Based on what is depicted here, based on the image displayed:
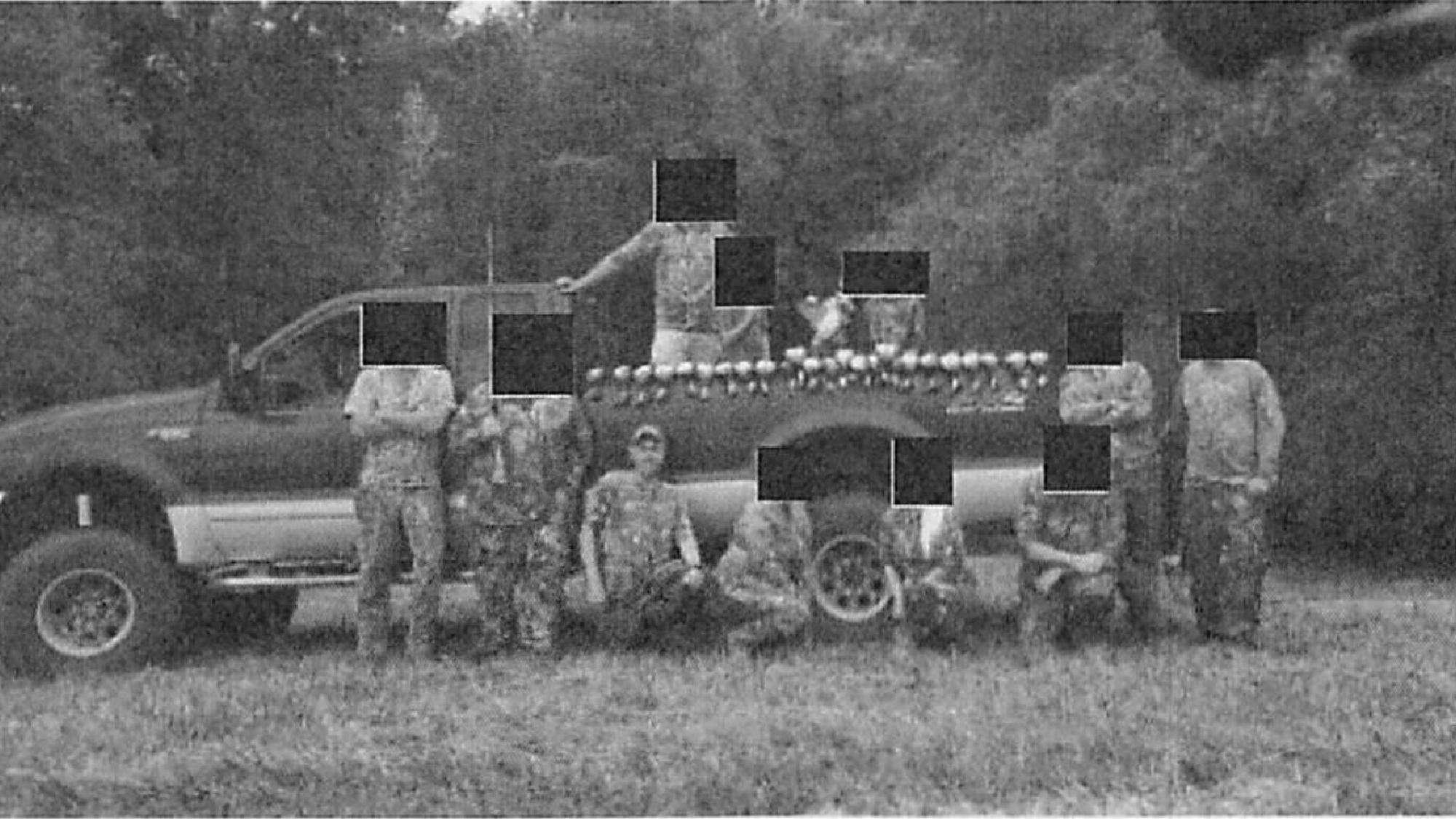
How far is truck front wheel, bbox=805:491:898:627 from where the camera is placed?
764cm

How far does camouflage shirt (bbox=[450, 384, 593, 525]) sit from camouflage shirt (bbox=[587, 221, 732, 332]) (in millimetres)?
570

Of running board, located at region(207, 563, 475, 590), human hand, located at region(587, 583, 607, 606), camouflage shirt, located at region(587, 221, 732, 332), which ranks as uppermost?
camouflage shirt, located at region(587, 221, 732, 332)

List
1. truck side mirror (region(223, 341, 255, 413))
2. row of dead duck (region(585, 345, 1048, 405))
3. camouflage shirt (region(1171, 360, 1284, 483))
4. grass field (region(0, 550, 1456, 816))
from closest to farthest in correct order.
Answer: grass field (region(0, 550, 1456, 816))
truck side mirror (region(223, 341, 255, 413))
row of dead duck (region(585, 345, 1048, 405))
camouflage shirt (region(1171, 360, 1284, 483))

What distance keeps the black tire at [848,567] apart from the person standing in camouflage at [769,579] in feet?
→ 0.20

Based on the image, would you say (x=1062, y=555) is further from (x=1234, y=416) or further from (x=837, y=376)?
(x=837, y=376)

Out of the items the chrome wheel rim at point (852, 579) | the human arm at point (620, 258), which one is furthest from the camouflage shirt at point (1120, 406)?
the human arm at point (620, 258)

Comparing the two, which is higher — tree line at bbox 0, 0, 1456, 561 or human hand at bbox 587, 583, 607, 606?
tree line at bbox 0, 0, 1456, 561

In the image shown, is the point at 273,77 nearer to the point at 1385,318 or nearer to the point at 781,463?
the point at 781,463

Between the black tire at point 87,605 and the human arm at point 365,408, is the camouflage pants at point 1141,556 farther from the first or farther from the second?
the black tire at point 87,605

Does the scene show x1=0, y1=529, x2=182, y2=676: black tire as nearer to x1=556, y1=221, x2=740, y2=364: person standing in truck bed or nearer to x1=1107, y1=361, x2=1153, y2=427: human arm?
x1=556, y1=221, x2=740, y2=364: person standing in truck bed

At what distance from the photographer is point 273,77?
22.7 feet

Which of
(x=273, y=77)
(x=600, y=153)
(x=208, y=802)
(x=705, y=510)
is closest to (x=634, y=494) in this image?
(x=705, y=510)

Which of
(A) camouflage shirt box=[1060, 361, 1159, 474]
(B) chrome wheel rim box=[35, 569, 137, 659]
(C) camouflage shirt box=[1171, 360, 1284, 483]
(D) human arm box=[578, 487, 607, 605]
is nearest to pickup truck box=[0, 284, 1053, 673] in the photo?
(B) chrome wheel rim box=[35, 569, 137, 659]

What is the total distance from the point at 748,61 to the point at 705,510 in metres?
1.70
